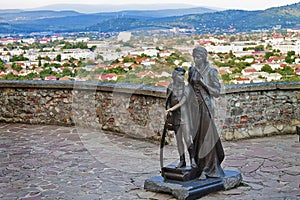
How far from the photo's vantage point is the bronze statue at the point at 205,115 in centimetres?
639

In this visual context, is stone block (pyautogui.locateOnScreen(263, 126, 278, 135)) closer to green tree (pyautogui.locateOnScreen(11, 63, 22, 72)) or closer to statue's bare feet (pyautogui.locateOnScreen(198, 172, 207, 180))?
statue's bare feet (pyautogui.locateOnScreen(198, 172, 207, 180))

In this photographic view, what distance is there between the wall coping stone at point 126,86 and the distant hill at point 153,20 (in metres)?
1.11

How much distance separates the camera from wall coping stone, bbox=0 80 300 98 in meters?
9.61

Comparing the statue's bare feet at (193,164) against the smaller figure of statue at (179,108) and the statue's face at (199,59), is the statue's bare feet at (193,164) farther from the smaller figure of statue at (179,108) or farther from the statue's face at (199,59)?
the statue's face at (199,59)

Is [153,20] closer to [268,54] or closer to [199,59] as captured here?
[199,59]

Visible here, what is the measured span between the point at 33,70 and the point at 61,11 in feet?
19.5

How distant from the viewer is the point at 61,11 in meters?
18.3

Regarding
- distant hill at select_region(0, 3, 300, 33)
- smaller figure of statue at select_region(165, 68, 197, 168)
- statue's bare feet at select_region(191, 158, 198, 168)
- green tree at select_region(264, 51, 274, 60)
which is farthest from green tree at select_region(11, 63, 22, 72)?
statue's bare feet at select_region(191, 158, 198, 168)

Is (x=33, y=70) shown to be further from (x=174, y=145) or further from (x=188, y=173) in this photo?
(x=188, y=173)

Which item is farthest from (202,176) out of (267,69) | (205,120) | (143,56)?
(267,69)

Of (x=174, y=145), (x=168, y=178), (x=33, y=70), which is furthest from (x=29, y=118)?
(x=168, y=178)

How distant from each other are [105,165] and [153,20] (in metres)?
2.57

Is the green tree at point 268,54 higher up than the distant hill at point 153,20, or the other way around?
the distant hill at point 153,20

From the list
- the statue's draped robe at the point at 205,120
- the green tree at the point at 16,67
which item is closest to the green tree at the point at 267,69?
the statue's draped robe at the point at 205,120
